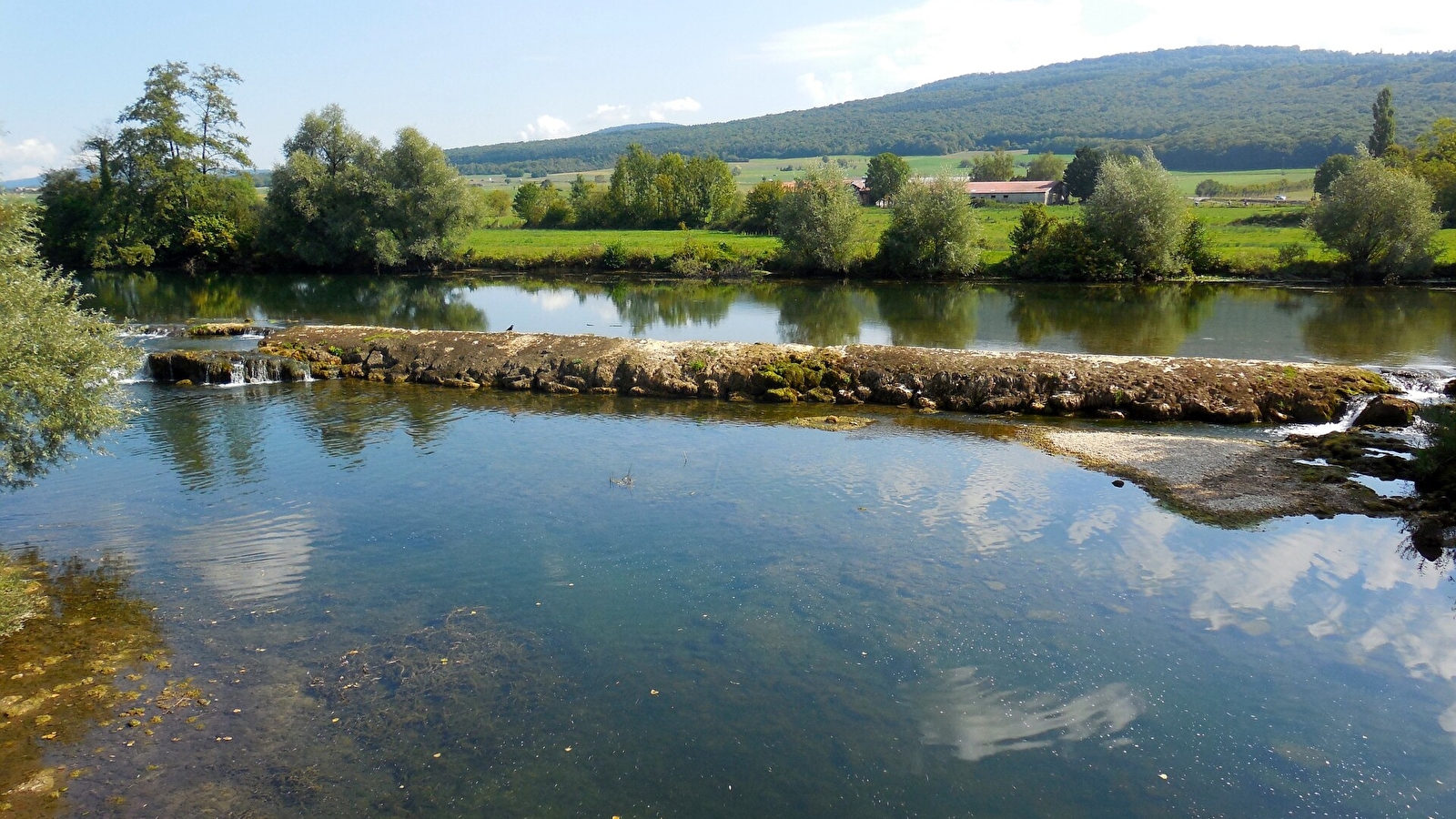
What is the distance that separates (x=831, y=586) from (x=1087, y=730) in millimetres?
4678

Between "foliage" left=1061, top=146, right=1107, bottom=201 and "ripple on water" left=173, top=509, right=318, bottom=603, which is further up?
"foliage" left=1061, top=146, right=1107, bottom=201

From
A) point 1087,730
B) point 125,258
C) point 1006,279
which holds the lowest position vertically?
point 1087,730

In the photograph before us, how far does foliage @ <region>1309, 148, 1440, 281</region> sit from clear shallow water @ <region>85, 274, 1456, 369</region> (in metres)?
3.27

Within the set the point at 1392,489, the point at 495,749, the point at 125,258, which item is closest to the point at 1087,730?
the point at 495,749

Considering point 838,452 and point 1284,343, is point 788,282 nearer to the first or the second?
point 1284,343

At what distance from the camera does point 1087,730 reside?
10.8m

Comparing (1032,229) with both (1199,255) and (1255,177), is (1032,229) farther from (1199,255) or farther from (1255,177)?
(1255,177)

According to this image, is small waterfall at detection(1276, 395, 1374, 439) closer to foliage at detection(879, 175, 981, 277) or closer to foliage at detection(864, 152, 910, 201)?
foliage at detection(879, 175, 981, 277)

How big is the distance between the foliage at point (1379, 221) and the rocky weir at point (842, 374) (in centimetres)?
3121

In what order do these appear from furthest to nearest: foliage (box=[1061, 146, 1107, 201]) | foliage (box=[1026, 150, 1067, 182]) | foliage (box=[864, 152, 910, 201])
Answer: foliage (box=[1026, 150, 1067, 182]) → foliage (box=[864, 152, 910, 201]) → foliage (box=[1061, 146, 1107, 201])

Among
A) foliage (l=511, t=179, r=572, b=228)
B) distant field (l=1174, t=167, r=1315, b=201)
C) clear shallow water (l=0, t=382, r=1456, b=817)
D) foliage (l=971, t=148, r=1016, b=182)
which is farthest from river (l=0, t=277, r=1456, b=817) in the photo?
foliage (l=971, t=148, r=1016, b=182)

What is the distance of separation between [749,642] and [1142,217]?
52994mm

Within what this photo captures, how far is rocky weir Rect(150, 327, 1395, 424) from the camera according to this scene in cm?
2545

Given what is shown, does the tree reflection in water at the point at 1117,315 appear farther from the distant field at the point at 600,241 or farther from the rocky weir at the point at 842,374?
the distant field at the point at 600,241
